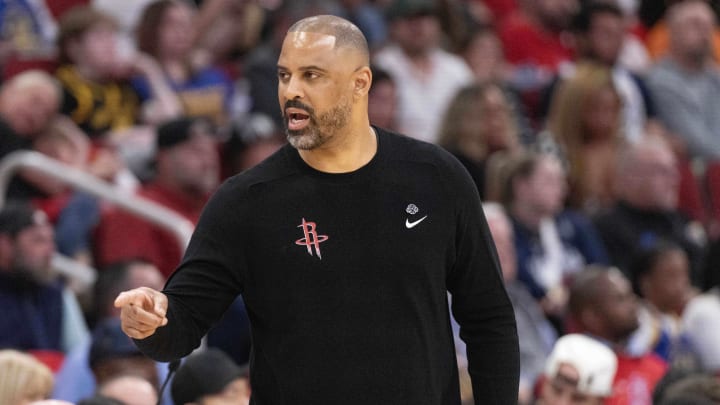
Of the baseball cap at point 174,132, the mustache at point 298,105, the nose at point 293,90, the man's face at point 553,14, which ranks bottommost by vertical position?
the mustache at point 298,105

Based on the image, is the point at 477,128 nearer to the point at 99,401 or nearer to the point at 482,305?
the point at 99,401

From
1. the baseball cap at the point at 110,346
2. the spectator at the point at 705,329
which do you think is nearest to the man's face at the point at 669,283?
the spectator at the point at 705,329

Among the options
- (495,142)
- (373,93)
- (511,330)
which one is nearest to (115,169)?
(373,93)

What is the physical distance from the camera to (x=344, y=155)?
346 centimetres

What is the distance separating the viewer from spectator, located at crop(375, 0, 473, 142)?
8875mm

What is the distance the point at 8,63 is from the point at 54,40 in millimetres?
366

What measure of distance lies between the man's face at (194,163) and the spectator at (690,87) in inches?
147

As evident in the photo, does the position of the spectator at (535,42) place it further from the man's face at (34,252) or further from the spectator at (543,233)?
the man's face at (34,252)

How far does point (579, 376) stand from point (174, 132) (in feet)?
8.00

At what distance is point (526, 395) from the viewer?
6.50 m

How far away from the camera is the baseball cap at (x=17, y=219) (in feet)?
20.3

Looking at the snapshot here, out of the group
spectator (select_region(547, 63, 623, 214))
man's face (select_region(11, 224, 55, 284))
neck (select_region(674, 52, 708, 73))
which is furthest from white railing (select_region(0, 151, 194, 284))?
neck (select_region(674, 52, 708, 73))

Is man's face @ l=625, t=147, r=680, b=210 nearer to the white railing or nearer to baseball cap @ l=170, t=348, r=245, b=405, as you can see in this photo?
the white railing

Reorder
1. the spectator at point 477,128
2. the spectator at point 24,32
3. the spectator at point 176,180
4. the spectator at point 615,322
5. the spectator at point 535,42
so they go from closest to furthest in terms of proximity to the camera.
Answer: the spectator at point 615,322 < the spectator at point 176,180 < the spectator at point 24,32 < the spectator at point 477,128 < the spectator at point 535,42
